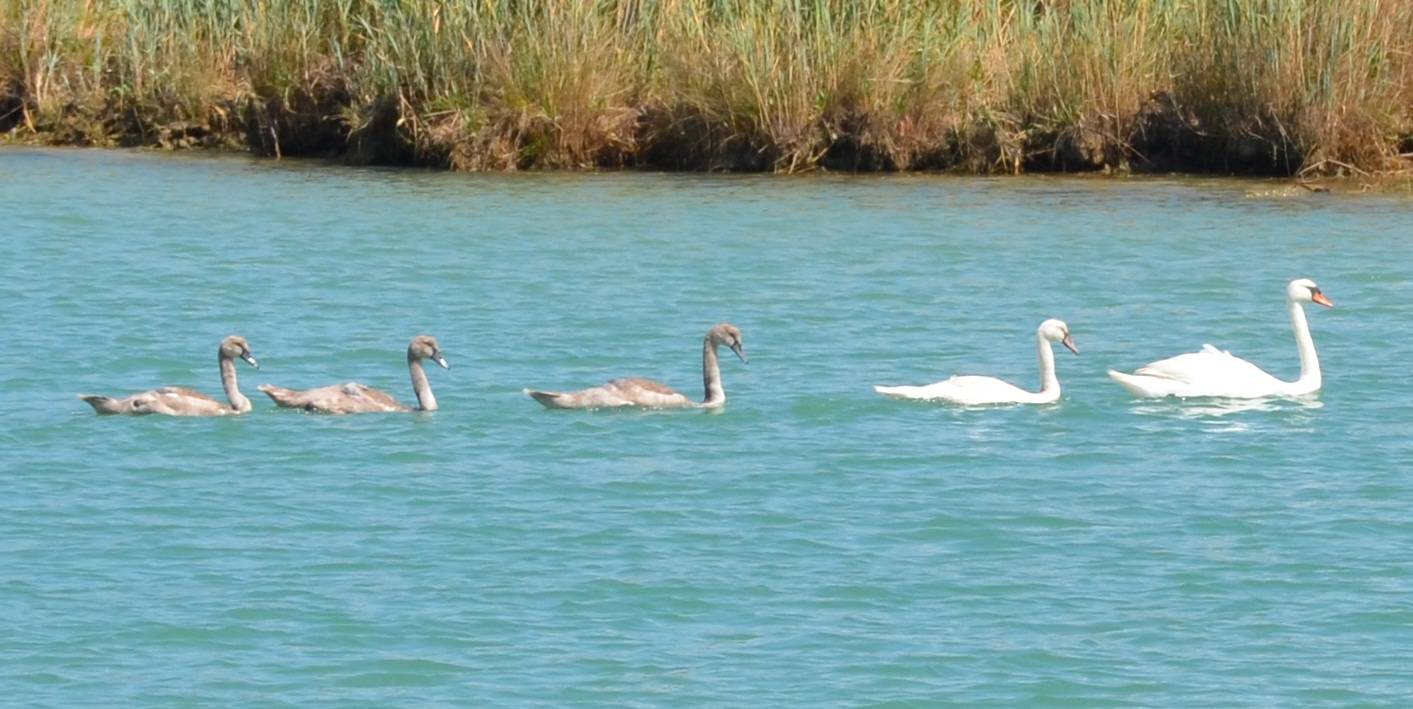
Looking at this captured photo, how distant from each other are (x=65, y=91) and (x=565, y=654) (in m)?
16.8

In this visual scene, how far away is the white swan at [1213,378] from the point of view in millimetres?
12438

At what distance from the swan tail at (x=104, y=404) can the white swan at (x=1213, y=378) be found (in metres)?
4.68

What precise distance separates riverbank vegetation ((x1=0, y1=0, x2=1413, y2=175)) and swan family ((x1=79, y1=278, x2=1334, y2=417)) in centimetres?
743

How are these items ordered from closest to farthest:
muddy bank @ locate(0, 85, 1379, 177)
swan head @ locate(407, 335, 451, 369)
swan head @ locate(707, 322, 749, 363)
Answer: swan head @ locate(407, 335, 451, 369) < swan head @ locate(707, 322, 749, 363) < muddy bank @ locate(0, 85, 1379, 177)

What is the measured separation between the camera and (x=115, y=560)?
9.46 metres

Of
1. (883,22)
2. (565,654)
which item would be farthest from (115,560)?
(883,22)

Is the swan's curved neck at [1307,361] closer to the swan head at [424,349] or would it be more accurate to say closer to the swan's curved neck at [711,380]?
the swan's curved neck at [711,380]

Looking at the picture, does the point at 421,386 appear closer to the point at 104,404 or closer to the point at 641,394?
the point at 641,394

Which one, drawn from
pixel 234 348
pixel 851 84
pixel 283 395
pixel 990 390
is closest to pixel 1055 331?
pixel 990 390

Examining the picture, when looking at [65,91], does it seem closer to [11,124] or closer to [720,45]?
[11,124]

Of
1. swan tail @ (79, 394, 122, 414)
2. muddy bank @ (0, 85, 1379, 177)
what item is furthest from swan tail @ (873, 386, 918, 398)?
muddy bank @ (0, 85, 1379, 177)

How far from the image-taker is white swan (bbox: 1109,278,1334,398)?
12.4m

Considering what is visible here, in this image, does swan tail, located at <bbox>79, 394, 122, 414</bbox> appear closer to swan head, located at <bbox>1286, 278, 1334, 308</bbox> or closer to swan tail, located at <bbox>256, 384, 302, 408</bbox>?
swan tail, located at <bbox>256, 384, 302, 408</bbox>

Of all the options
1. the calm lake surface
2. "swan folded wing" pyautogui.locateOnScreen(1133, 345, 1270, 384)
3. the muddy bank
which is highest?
the muddy bank
